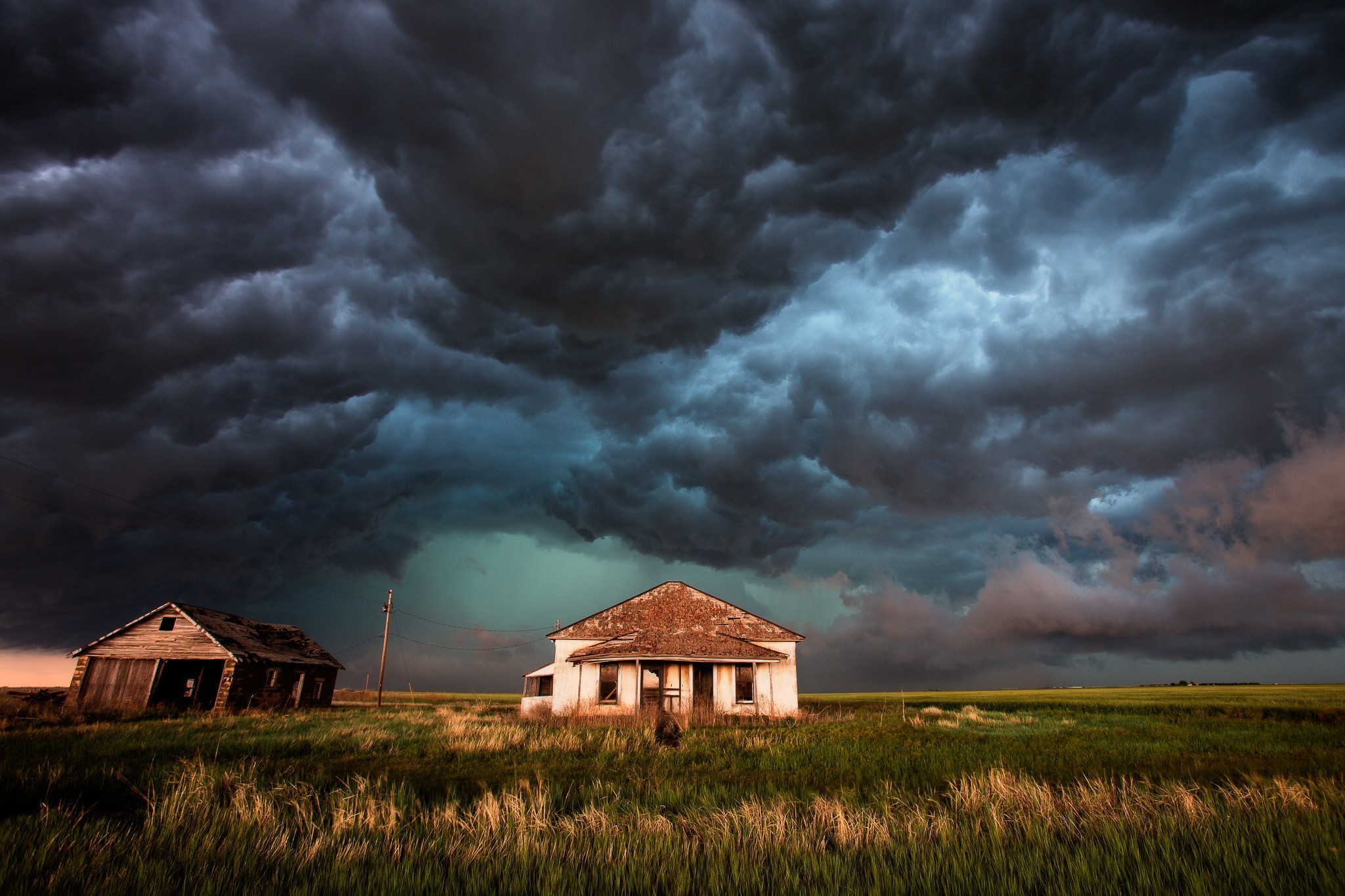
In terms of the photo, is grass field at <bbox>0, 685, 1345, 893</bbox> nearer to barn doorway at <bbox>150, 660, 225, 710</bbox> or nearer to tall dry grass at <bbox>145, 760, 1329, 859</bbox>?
tall dry grass at <bbox>145, 760, 1329, 859</bbox>

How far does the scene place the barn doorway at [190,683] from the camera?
33156mm

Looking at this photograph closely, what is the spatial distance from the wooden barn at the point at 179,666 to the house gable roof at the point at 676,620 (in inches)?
669

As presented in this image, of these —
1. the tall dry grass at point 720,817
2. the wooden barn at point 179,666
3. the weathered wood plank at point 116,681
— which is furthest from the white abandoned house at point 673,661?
the tall dry grass at point 720,817

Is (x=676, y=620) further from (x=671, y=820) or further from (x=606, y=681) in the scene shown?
(x=671, y=820)

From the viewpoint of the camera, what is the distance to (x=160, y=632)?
107 feet

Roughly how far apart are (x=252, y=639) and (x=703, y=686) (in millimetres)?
27337

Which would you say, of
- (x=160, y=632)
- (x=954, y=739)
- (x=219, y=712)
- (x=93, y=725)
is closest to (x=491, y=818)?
(x=954, y=739)

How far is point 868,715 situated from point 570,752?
19.1 m

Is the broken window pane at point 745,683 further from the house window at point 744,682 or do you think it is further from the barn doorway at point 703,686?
the barn doorway at point 703,686

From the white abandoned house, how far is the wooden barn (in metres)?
15.5

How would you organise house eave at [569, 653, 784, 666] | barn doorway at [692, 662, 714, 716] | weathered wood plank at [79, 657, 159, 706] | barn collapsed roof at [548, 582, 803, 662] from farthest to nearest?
weathered wood plank at [79, 657, 159, 706] < barn doorway at [692, 662, 714, 716] < barn collapsed roof at [548, 582, 803, 662] < house eave at [569, 653, 784, 666]

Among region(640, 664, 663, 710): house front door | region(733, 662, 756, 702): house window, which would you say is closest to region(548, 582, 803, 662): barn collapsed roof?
region(640, 664, 663, 710): house front door

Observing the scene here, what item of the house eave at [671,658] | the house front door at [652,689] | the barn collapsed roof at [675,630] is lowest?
the house front door at [652,689]

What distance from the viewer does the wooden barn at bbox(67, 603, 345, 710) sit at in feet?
103
